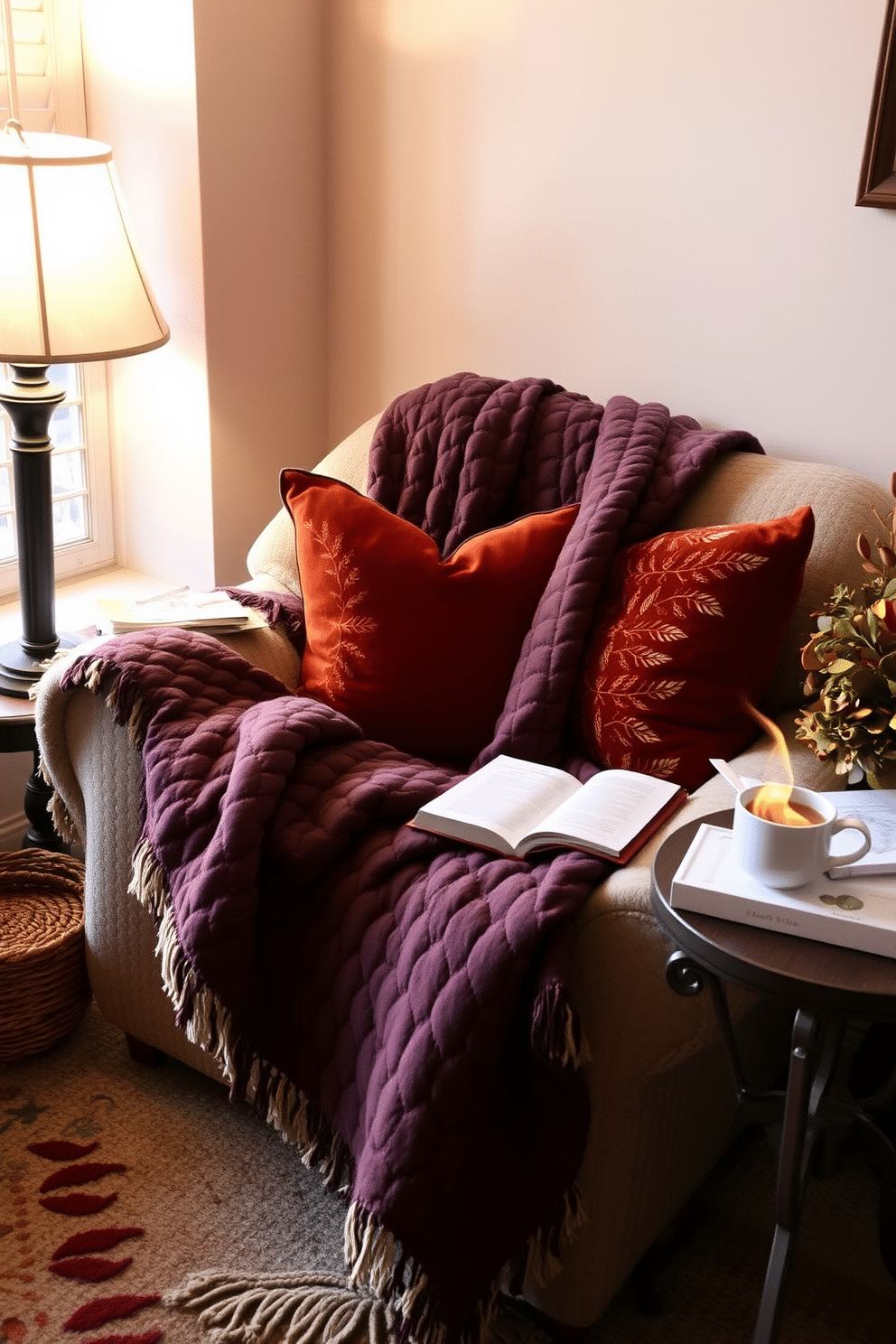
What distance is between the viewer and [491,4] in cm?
227

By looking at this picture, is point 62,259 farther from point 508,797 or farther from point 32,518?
point 508,797

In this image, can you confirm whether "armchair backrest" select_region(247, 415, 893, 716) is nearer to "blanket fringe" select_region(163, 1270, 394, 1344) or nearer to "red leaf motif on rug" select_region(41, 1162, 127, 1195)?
"blanket fringe" select_region(163, 1270, 394, 1344)

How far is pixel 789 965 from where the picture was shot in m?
Result: 1.15

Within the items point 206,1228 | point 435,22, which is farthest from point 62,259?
point 206,1228

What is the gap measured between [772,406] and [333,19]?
1170mm

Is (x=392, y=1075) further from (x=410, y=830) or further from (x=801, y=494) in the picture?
(x=801, y=494)

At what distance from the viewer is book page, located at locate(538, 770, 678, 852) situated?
1431 mm

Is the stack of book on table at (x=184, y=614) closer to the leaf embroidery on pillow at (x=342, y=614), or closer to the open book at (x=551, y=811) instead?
the leaf embroidery on pillow at (x=342, y=614)

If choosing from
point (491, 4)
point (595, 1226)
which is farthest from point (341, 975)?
point (491, 4)

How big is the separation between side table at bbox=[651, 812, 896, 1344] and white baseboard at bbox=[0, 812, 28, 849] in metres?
1.55

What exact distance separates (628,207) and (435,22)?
0.53 metres

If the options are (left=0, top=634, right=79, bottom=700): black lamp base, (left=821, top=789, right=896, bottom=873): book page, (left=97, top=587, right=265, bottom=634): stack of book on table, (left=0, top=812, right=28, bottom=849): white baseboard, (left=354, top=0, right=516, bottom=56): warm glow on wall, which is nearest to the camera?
(left=821, top=789, right=896, bottom=873): book page

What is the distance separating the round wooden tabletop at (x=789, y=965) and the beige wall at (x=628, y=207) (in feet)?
3.49

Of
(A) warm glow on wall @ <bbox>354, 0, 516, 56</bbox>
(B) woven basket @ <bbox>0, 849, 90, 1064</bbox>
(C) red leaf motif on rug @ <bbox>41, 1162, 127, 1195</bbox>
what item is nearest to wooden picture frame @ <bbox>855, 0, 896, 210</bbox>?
(A) warm glow on wall @ <bbox>354, 0, 516, 56</bbox>
